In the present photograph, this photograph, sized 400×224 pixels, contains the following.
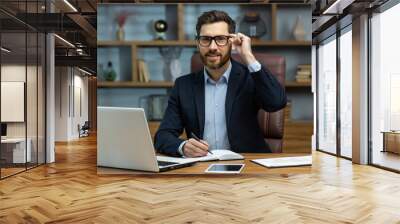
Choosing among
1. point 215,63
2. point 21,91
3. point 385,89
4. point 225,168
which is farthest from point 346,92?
point 21,91

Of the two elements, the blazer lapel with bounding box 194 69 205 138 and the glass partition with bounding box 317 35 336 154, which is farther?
the glass partition with bounding box 317 35 336 154

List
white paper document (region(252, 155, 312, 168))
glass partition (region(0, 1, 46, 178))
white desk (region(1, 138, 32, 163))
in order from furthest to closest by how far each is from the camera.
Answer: white desk (region(1, 138, 32, 163)) < glass partition (region(0, 1, 46, 178)) < white paper document (region(252, 155, 312, 168))

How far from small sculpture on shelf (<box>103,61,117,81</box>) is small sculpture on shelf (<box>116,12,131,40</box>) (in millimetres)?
336

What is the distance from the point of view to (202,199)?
4.41m

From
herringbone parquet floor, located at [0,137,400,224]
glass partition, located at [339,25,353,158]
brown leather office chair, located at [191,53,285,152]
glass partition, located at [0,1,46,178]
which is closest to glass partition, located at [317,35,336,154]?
glass partition, located at [339,25,353,158]

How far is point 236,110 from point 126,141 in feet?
4.11

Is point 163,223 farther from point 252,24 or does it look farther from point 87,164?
point 87,164

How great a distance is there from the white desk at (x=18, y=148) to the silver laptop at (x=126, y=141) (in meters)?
1.84

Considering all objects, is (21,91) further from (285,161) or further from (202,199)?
(285,161)

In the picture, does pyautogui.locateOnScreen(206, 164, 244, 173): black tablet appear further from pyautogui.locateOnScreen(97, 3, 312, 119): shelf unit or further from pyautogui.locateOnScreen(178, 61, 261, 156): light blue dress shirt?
pyautogui.locateOnScreen(97, 3, 312, 119): shelf unit

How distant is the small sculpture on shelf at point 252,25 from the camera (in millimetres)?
5117

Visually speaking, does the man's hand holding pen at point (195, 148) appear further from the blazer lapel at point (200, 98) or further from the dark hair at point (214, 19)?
the dark hair at point (214, 19)

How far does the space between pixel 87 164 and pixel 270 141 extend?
4139mm

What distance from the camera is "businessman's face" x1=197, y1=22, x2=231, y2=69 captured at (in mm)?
4883
